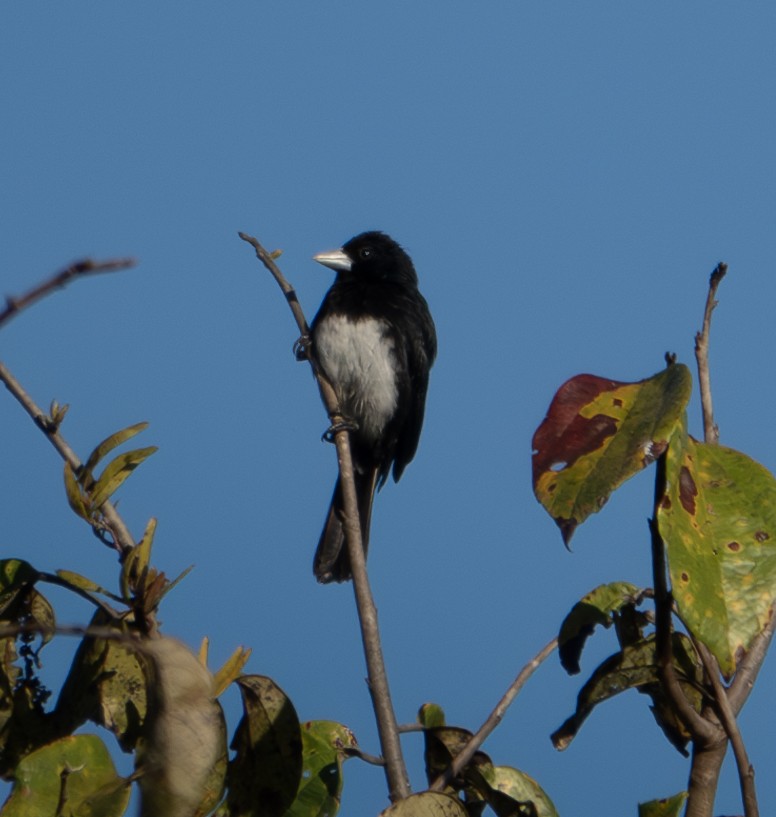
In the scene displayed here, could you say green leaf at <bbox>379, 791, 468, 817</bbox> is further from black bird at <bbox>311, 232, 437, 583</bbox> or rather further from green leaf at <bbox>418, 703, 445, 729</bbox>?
black bird at <bbox>311, 232, 437, 583</bbox>

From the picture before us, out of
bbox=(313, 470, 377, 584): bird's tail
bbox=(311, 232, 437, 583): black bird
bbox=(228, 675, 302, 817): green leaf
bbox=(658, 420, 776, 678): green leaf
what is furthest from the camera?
bbox=(311, 232, 437, 583): black bird

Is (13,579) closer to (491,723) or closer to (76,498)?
(76,498)

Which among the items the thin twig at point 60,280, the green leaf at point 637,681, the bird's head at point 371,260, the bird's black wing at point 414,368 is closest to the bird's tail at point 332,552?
the bird's black wing at point 414,368

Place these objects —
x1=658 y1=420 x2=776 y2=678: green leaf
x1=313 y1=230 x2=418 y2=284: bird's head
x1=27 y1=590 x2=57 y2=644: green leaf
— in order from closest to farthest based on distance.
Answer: x1=658 y1=420 x2=776 y2=678: green leaf
x1=27 y1=590 x2=57 y2=644: green leaf
x1=313 y1=230 x2=418 y2=284: bird's head

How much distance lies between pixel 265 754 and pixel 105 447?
481 mm

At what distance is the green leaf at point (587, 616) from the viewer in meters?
1.76

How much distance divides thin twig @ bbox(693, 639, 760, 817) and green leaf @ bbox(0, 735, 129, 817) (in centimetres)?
67

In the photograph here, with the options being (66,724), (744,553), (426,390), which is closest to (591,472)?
(744,553)

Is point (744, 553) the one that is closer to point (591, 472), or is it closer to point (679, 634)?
point (591, 472)

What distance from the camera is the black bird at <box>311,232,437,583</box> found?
5637 millimetres

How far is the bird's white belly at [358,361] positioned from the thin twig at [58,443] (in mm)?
3764

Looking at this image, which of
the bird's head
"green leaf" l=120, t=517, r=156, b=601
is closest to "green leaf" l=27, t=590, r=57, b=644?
"green leaf" l=120, t=517, r=156, b=601

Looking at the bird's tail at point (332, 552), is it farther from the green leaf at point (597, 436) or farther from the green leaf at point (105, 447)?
the green leaf at point (597, 436)

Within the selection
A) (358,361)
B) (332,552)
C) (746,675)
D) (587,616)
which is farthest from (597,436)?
(358,361)
